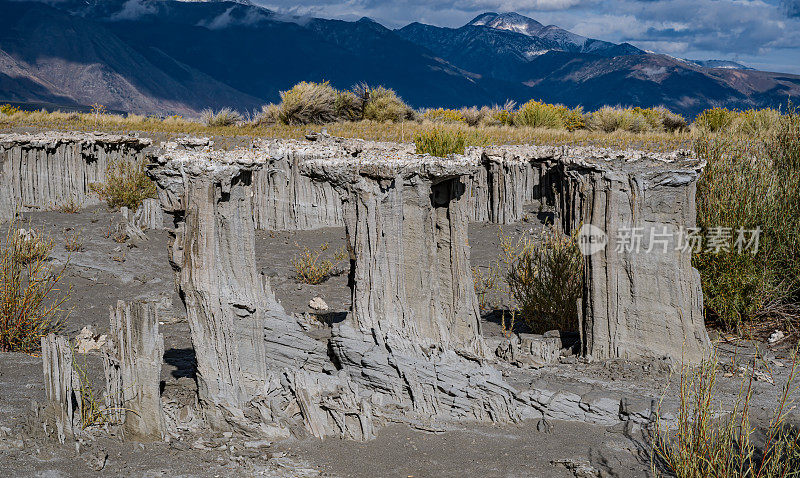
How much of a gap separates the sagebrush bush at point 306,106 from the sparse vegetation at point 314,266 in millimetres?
11969

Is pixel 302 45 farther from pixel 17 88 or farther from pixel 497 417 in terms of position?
pixel 497 417

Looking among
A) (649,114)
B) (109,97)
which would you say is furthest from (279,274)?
(109,97)

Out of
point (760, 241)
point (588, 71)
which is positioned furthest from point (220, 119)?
point (588, 71)

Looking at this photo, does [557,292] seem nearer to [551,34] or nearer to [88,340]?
[88,340]

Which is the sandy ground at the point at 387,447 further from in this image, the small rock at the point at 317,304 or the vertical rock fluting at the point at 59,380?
the small rock at the point at 317,304

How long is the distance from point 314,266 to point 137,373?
18.4 ft

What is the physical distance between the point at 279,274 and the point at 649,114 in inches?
774

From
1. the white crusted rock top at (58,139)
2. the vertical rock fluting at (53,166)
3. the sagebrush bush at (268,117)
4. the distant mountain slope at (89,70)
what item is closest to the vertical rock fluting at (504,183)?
the white crusted rock top at (58,139)

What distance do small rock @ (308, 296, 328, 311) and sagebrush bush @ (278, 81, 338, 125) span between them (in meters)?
14.6

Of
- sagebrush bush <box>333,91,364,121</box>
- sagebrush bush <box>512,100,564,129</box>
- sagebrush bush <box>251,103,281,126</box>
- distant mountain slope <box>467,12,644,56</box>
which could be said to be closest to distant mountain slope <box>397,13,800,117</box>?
distant mountain slope <box>467,12,644,56</box>

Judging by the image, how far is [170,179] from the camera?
4617 mm

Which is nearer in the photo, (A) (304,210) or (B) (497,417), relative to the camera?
(B) (497,417)

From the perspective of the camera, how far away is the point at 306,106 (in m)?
22.4

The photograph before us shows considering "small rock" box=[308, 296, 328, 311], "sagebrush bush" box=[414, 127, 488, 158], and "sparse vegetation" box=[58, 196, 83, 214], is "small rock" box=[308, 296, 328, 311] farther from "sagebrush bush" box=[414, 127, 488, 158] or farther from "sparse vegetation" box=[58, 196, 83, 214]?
"sparse vegetation" box=[58, 196, 83, 214]
